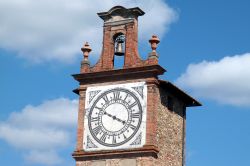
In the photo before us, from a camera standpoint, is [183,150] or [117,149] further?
[183,150]

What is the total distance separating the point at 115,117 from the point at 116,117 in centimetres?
5

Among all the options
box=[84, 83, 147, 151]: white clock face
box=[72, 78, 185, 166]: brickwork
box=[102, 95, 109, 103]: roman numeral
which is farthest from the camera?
box=[102, 95, 109, 103]: roman numeral

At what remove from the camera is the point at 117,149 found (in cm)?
3216

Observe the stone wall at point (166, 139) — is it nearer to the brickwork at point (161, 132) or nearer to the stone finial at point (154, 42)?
the brickwork at point (161, 132)

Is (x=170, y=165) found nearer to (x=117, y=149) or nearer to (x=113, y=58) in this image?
(x=117, y=149)

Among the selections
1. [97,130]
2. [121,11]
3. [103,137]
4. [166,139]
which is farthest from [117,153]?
[121,11]

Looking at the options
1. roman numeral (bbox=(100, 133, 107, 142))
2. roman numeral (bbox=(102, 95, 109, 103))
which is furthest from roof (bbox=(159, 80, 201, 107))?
roman numeral (bbox=(100, 133, 107, 142))

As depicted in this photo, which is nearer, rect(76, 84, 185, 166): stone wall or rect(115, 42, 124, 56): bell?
rect(76, 84, 185, 166): stone wall

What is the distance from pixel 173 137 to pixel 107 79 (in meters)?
4.05

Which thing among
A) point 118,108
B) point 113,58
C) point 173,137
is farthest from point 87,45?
point 173,137

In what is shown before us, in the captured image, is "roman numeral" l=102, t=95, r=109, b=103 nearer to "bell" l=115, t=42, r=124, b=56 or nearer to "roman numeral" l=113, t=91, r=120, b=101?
"roman numeral" l=113, t=91, r=120, b=101

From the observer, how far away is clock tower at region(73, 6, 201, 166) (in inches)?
1261

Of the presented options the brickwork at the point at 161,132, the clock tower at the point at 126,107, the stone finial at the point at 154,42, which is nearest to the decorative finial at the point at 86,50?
the clock tower at the point at 126,107

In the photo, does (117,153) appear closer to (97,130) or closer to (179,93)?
(97,130)
